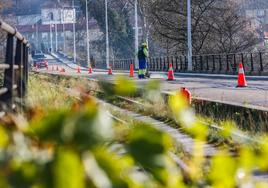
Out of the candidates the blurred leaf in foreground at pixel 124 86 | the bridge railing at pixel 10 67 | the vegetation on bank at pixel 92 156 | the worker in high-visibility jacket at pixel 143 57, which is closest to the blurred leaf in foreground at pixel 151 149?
the vegetation on bank at pixel 92 156

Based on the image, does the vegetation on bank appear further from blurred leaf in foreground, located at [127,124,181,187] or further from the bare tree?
the bare tree

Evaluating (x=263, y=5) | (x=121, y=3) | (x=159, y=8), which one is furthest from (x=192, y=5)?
(x=121, y=3)

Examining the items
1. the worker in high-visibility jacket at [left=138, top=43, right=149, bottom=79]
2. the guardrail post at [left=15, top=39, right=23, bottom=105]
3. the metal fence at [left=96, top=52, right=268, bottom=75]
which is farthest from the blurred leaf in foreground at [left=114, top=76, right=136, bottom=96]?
the metal fence at [left=96, top=52, right=268, bottom=75]

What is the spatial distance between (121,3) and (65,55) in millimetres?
34314

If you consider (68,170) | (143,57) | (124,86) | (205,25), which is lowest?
(68,170)

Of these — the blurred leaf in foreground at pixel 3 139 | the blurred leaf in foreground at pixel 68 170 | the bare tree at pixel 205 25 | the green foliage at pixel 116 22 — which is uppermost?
the green foliage at pixel 116 22

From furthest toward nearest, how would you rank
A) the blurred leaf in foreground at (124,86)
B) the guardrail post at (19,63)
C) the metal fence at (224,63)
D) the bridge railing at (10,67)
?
the metal fence at (224,63), the guardrail post at (19,63), the bridge railing at (10,67), the blurred leaf in foreground at (124,86)

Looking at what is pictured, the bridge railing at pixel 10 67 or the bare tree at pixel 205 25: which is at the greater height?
the bare tree at pixel 205 25

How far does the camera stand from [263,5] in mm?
88312

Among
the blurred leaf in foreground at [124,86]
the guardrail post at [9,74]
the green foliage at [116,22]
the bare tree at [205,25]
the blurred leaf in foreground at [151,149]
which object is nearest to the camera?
the blurred leaf in foreground at [151,149]

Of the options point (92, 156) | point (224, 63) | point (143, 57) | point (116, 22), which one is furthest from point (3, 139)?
point (116, 22)

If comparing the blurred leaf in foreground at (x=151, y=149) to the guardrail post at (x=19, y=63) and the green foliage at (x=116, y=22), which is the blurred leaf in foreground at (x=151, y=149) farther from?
the green foliage at (x=116, y=22)

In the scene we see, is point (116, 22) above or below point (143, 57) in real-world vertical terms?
above

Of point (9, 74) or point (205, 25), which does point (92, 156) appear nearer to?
point (9, 74)
